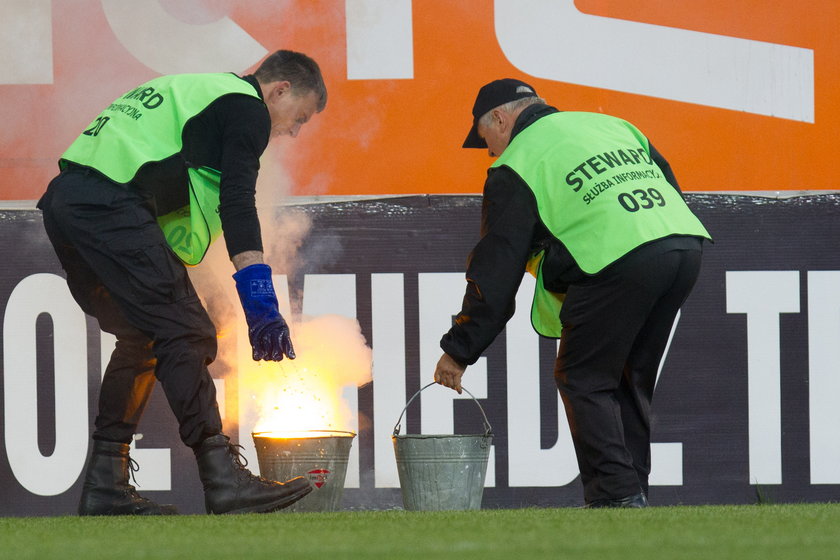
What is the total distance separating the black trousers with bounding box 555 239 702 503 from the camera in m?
3.07

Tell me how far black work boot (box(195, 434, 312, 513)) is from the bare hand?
1.64 feet

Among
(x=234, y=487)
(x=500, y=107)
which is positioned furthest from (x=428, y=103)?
(x=234, y=487)

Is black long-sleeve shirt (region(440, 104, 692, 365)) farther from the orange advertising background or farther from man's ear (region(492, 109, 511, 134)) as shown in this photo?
the orange advertising background

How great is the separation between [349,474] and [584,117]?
1.66 meters

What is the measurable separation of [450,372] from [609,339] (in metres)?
0.46

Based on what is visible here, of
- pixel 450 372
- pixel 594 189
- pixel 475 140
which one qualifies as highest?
pixel 475 140

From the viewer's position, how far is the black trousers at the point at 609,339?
3.07 metres

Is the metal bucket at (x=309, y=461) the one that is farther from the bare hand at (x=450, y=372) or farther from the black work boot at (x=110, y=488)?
the bare hand at (x=450, y=372)

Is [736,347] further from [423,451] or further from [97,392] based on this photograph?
[97,392]

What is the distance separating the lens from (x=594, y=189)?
3.09m

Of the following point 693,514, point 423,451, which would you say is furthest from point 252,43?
point 693,514

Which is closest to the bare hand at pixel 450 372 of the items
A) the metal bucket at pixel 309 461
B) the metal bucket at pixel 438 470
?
the metal bucket at pixel 438 470

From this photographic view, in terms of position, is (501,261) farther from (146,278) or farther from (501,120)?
(146,278)

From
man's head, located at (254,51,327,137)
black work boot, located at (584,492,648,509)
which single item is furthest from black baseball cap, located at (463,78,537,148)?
black work boot, located at (584,492,648,509)
